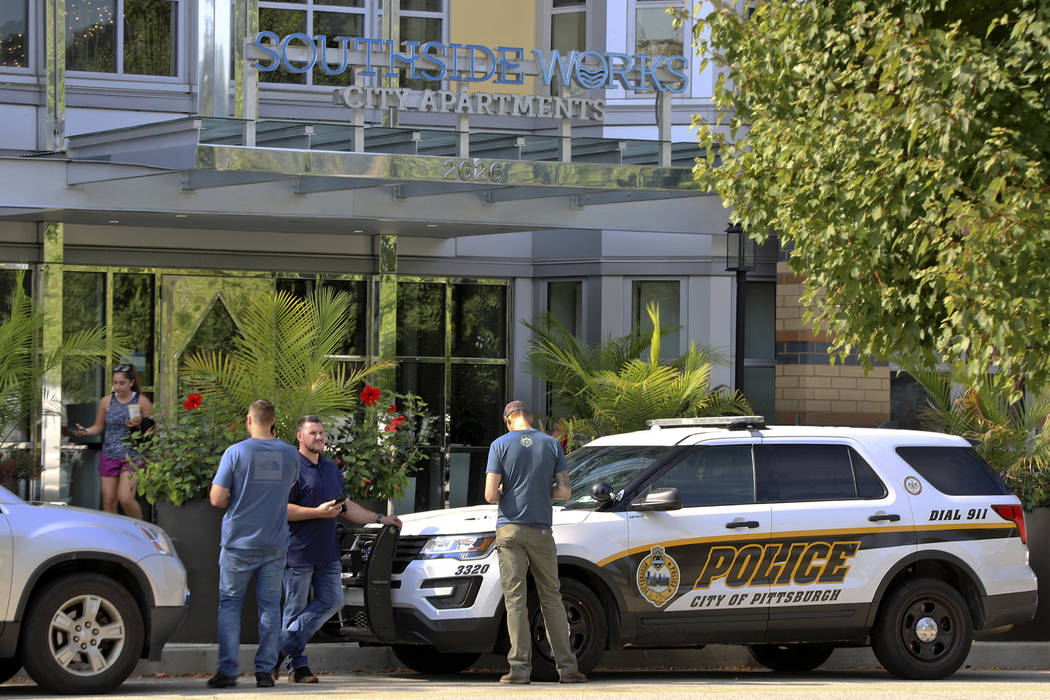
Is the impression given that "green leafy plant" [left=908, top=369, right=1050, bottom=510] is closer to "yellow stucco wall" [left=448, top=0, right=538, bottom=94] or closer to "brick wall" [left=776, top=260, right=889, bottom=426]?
"brick wall" [left=776, top=260, right=889, bottom=426]

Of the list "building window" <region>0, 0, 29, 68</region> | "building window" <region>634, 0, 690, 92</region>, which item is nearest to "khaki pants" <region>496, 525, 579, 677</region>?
"building window" <region>0, 0, 29, 68</region>

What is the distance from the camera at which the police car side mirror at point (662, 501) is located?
11016mm

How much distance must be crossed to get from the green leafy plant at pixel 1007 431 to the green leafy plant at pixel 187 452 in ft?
19.0

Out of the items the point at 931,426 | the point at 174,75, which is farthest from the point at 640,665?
the point at 174,75

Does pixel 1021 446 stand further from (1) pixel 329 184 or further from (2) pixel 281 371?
(1) pixel 329 184

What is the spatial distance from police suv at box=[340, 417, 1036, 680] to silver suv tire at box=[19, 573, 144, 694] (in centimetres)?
181

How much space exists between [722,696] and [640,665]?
2.64m

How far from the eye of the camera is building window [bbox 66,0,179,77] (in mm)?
18031

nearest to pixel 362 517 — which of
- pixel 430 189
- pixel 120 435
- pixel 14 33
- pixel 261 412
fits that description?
pixel 261 412

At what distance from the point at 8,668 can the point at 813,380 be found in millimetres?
11668

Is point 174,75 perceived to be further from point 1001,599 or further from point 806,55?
point 1001,599

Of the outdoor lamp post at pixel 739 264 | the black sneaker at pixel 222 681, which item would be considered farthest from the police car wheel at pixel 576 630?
the outdoor lamp post at pixel 739 264

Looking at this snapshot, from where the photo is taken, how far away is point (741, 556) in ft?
37.1

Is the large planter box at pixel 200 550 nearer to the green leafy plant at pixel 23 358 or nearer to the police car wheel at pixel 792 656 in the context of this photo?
the green leafy plant at pixel 23 358
